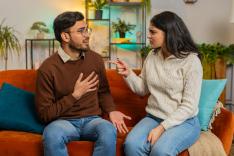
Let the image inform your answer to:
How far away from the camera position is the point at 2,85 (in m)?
2.68

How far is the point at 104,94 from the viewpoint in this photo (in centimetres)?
260

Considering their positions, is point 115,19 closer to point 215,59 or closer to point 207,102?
point 215,59

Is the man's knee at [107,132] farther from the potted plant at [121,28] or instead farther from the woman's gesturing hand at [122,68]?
the potted plant at [121,28]

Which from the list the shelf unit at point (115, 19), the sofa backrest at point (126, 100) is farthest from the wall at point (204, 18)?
the sofa backrest at point (126, 100)

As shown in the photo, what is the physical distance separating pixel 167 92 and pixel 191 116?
0.20m

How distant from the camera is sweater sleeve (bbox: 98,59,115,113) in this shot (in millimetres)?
2580

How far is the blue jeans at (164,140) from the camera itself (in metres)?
2.12

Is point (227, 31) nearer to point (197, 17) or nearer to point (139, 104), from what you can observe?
point (197, 17)

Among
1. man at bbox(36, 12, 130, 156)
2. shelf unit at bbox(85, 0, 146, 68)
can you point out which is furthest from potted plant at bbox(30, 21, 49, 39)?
man at bbox(36, 12, 130, 156)

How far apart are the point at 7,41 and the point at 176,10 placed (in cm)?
212

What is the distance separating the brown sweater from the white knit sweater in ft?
1.26

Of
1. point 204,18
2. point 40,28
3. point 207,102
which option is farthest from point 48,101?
point 204,18

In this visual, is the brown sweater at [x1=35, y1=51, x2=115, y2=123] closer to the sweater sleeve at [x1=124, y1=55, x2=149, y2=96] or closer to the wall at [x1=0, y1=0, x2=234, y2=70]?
the sweater sleeve at [x1=124, y1=55, x2=149, y2=96]

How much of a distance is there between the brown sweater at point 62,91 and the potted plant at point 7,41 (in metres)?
2.19
